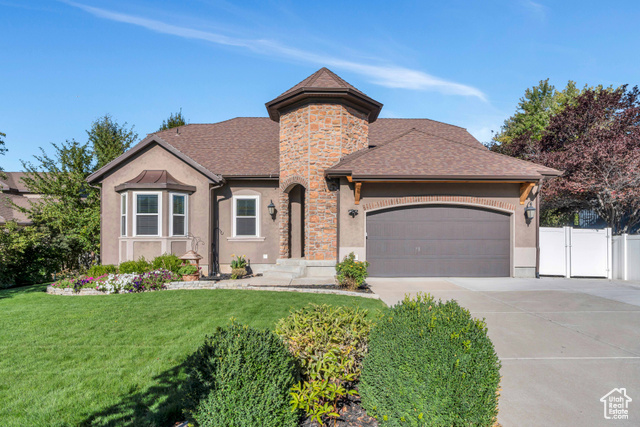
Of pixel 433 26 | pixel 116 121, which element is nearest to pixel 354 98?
pixel 433 26

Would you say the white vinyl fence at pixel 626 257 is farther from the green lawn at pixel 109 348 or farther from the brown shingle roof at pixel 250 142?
the green lawn at pixel 109 348

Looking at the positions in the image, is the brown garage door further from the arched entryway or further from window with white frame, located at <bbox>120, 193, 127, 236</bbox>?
window with white frame, located at <bbox>120, 193, 127, 236</bbox>

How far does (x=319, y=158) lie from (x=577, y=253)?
30.4 ft

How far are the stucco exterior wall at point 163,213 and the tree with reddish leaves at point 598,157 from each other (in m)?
15.0

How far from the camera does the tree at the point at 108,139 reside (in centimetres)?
1603

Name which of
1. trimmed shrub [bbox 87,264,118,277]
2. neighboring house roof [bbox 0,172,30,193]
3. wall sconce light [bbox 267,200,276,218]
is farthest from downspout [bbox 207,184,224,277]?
neighboring house roof [bbox 0,172,30,193]

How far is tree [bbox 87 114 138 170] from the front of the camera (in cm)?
1603

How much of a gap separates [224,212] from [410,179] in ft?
23.3

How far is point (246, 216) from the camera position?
44.0ft

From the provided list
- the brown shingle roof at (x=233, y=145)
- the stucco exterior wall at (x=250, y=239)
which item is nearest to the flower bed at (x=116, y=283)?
the stucco exterior wall at (x=250, y=239)

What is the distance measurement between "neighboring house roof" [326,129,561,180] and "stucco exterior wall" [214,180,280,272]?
11.8ft

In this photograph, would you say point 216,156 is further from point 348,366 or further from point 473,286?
point 348,366

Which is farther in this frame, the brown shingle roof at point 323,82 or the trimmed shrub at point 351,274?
the brown shingle roof at point 323,82

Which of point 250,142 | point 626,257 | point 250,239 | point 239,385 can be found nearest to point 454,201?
point 626,257
